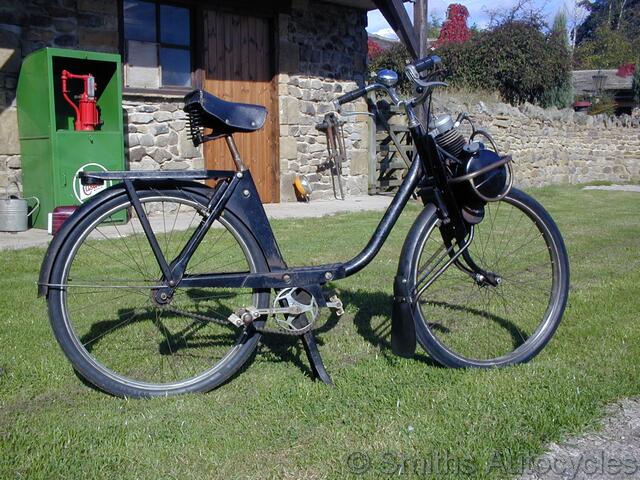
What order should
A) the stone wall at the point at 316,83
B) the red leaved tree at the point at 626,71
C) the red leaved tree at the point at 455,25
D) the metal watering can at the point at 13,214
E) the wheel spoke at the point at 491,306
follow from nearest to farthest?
the wheel spoke at the point at 491,306
the metal watering can at the point at 13,214
the stone wall at the point at 316,83
the red leaved tree at the point at 455,25
the red leaved tree at the point at 626,71

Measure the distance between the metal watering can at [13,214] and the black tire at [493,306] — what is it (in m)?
4.79

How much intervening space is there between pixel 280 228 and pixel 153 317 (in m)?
4.07

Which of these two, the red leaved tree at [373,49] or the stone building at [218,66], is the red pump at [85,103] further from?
the red leaved tree at [373,49]

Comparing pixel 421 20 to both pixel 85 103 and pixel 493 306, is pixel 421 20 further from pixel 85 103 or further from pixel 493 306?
pixel 493 306

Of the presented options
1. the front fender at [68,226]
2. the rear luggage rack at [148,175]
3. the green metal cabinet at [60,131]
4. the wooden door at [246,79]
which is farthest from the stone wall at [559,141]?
the front fender at [68,226]

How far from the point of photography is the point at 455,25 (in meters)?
30.1

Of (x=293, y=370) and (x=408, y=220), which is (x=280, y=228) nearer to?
(x=408, y=220)

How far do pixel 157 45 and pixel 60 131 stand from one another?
231 cm

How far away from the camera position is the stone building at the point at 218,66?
8359mm

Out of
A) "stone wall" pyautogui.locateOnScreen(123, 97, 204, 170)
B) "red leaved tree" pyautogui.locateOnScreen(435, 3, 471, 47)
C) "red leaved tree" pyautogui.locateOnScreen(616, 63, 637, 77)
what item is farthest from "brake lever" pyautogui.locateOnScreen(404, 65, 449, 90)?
"red leaved tree" pyautogui.locateOnScreen(616, 63, 637, 77)

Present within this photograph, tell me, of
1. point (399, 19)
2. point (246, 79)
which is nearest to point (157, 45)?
point (246, 79)

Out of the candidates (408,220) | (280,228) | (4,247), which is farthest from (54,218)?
(408,220)

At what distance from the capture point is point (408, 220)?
30.3ft

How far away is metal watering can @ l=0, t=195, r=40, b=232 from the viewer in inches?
301
